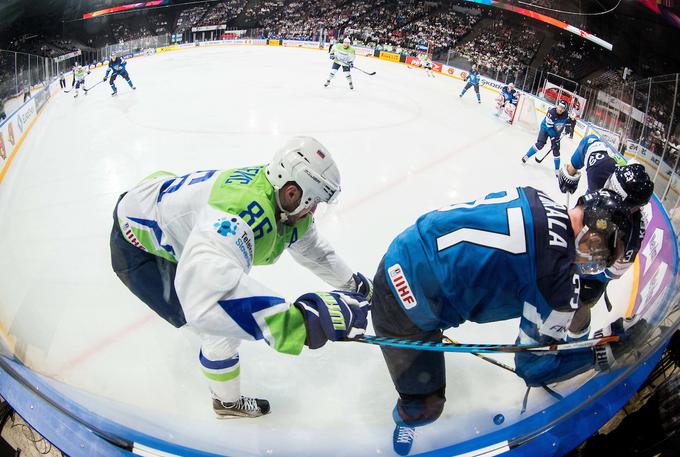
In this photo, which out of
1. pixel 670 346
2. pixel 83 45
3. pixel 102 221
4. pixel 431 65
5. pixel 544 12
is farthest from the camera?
pixel 544 12

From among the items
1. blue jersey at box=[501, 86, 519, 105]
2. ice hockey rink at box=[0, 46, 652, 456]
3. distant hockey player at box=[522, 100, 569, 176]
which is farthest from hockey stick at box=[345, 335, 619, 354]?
blue jersey at box=[501, 86, 519, 105]

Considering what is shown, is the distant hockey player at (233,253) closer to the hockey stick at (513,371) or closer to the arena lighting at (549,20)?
the hockey stick at (513,371)

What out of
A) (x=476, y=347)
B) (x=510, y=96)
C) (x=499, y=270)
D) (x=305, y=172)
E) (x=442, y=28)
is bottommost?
(x=476, y=347)

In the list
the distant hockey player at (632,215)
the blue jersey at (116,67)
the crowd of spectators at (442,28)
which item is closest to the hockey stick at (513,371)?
the distant hockey player at (632,215)

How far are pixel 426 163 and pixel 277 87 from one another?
203 inches

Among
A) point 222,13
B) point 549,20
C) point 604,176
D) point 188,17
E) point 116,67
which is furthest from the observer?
point 222,13

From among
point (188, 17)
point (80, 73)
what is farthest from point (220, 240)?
point (188, 17)

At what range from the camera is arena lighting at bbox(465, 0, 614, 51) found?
1423 centimetres

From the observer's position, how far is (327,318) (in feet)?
4.72

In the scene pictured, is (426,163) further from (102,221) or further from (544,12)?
(544,12)

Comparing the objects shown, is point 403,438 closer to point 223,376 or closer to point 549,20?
point 223,376

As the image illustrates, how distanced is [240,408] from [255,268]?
140cm

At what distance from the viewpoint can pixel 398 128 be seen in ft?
23.1

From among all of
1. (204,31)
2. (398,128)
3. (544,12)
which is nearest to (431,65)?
(544,12)
